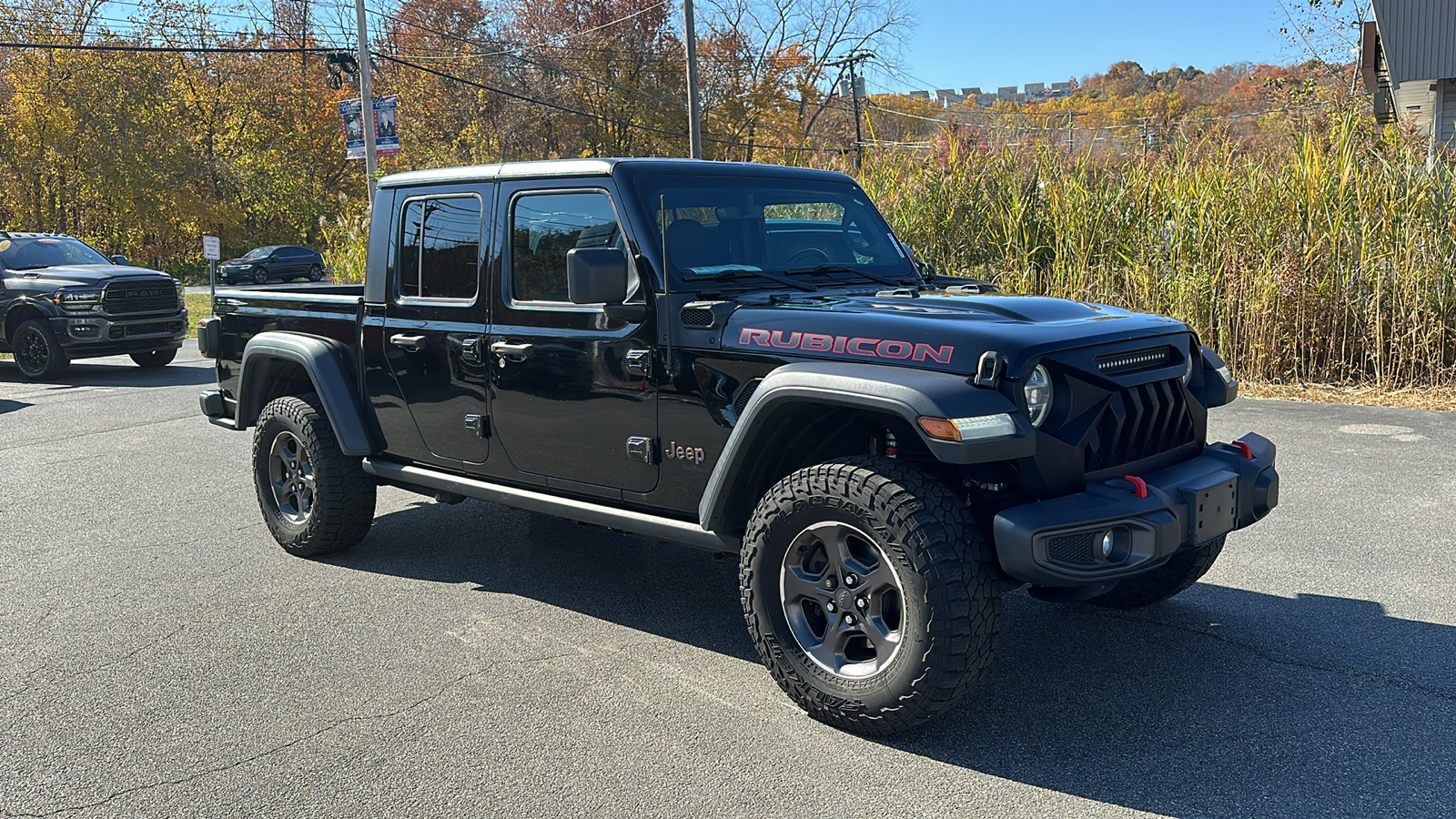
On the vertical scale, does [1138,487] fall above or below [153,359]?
above

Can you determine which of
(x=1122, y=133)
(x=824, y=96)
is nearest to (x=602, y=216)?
(x=1122, y=133)

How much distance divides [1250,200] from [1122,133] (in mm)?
2448

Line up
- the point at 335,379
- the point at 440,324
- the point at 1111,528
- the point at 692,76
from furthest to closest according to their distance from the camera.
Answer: the point at 692,76 → the point at 335,379 → the point at 440,324 → the point at 1111,528

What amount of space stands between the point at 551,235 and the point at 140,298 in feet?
37.0

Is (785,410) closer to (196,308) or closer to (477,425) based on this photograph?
(477,425)

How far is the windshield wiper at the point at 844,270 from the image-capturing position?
4457 mm

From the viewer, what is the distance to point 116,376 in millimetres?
13625

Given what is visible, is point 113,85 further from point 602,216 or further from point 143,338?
point 602,216

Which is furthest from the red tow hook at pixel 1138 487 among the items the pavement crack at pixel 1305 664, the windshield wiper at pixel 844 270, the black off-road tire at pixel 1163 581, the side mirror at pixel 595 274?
the side mirror at pixel 595 274

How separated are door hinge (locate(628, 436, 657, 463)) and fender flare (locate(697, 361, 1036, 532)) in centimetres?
34

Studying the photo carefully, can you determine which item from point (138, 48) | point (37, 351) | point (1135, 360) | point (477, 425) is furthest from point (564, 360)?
point (138, 48)

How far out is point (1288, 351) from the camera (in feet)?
32.1

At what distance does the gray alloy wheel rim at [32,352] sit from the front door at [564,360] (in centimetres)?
1138

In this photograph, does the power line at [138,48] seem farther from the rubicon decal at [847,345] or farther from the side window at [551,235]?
the rubicon decal at [847,345]
